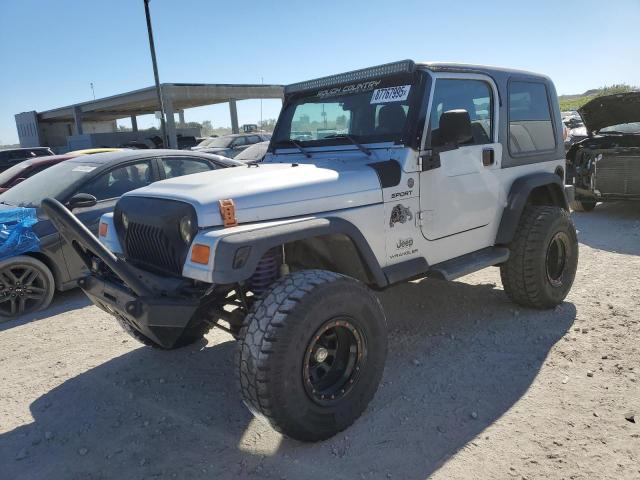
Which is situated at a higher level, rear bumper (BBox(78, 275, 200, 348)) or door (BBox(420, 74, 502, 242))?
door (BBox(420, 74, 502, 242))

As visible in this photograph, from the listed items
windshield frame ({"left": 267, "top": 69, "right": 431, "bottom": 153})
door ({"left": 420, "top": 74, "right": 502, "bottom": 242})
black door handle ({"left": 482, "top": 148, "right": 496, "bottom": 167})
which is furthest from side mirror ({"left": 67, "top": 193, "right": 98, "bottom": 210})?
black door handle ({"left": 482, "top": 148, "right": 496, "bottom": 167})

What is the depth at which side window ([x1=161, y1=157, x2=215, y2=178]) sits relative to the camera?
6084 mm

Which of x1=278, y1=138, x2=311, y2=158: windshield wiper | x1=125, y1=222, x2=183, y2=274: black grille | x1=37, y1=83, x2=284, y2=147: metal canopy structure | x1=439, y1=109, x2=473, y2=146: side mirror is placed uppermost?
x1=37, y1=83, x2=284, y2=147: metal canopy structure

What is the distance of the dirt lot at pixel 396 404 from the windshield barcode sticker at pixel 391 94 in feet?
6.38

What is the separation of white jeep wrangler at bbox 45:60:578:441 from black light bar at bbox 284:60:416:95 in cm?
1

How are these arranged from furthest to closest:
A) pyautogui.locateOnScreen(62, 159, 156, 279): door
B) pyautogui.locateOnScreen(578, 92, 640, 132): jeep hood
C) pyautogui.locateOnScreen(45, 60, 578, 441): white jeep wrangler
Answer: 1. pyautogui.locateOnScreen(578, 92, 640, 132): jeep hood
2. pyautogui.locateOnScreen(62, 159, 156, 279): door
3. pyautogui.locateOnScreen(45, 60, 578, 441): white jeep wrangler

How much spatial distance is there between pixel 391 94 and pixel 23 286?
4.20 m

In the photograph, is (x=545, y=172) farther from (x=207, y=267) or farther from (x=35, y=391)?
(x=35, y=391)

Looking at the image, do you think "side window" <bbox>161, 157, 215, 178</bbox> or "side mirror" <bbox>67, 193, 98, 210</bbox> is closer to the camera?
"side mirror" <bbox>67, 193, 98, 210</bbox>

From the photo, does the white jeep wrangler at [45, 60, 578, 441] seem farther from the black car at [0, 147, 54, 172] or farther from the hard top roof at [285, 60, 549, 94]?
the black car at [0, 147, 54, 172]

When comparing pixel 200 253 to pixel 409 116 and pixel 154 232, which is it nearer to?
pixel 154 232

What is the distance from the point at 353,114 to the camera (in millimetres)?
3816

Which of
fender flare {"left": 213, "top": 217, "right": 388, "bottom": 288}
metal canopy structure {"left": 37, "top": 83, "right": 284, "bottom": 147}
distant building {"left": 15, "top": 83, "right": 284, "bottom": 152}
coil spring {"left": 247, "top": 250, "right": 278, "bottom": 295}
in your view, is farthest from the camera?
distant building {"left": 15, "top": 83, "right": 284, "bottom": 152}

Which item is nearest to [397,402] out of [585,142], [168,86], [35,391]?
[35,391]
